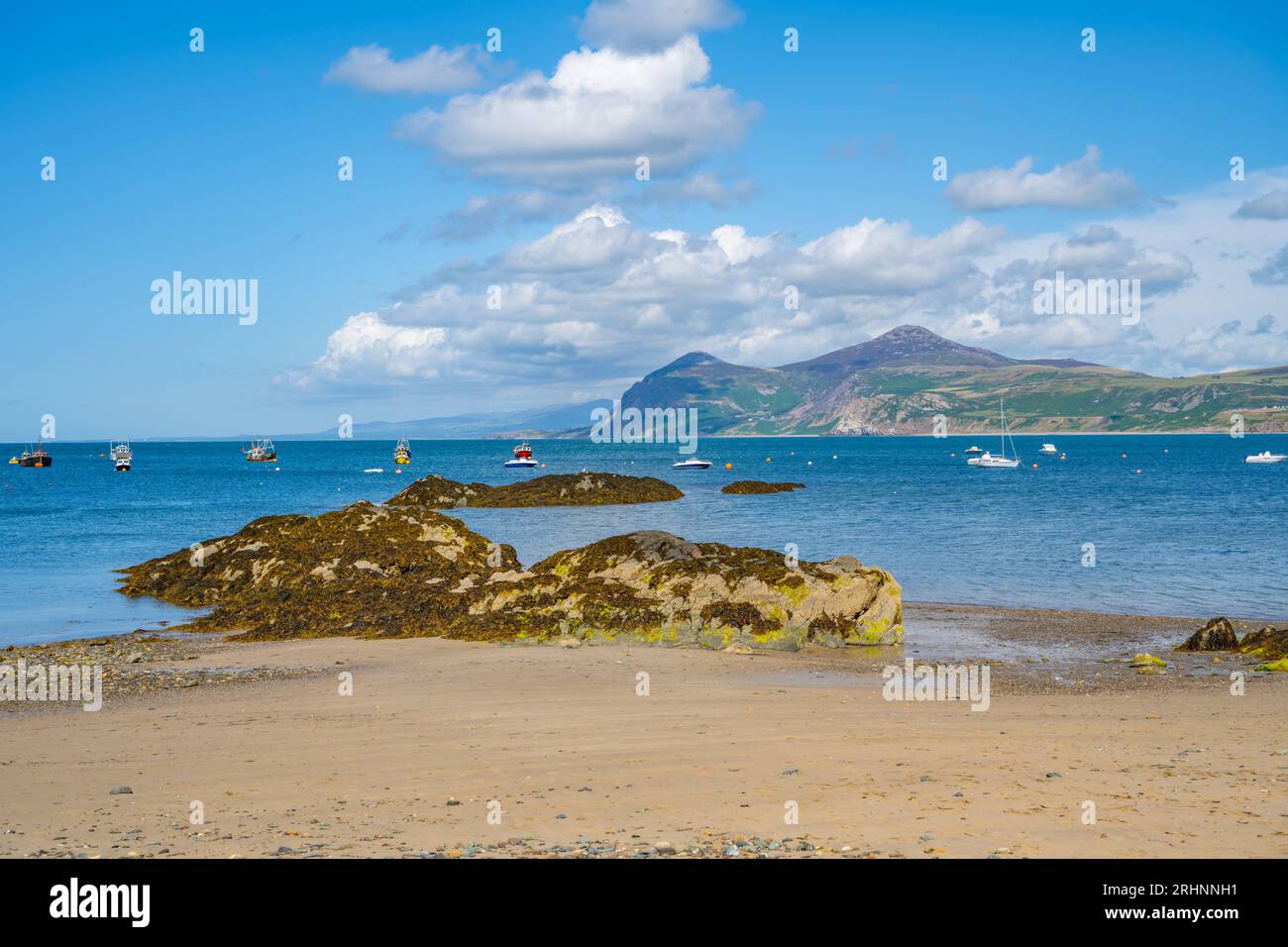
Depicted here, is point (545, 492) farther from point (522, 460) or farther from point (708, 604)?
point (522, 460)

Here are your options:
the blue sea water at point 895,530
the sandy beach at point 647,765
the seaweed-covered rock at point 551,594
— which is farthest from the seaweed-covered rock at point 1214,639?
the seaweed-covered rock at point 551,594

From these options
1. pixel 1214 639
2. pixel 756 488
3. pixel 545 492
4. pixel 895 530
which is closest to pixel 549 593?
pixel 1214 639

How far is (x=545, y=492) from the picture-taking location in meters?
88.7

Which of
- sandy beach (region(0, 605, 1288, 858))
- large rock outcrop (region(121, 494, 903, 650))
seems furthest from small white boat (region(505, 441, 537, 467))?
sandy beach (region(0, 605, 1288, 858))

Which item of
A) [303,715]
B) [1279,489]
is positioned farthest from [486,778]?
[1279,489]

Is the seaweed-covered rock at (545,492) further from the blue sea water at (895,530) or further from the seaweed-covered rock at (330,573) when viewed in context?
the seaweed-covered rock at (330,573)

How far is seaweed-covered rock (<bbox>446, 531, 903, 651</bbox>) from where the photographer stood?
2611 centimetres

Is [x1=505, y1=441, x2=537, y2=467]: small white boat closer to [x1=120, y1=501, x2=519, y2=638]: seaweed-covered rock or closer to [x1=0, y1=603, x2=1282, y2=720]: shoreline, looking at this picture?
[x1=120, y1=501, x2=519, y2=638]: seaweed-covered rock

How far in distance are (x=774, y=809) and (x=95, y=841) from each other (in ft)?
23.2

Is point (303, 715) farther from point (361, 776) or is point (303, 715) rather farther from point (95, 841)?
point (95, 841)

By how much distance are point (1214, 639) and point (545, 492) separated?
6756 centimetres

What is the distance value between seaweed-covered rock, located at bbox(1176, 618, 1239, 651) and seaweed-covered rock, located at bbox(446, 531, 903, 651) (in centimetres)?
682

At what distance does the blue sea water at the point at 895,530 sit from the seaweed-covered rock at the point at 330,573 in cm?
218

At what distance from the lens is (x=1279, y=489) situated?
96.2m
